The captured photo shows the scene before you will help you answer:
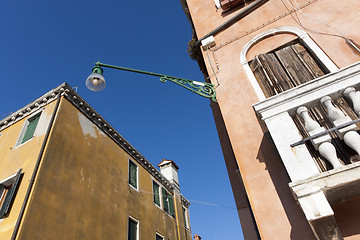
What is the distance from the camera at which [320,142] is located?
275 cm

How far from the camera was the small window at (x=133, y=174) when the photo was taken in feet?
37.6

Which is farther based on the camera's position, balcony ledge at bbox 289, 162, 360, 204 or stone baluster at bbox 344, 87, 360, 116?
stone baluster at bbox 344, 87, 360, 116

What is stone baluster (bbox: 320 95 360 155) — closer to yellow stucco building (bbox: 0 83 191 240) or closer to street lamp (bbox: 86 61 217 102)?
street lamp (bbox: 86 61 217 102)

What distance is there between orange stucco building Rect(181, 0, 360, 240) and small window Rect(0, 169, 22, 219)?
6056mm

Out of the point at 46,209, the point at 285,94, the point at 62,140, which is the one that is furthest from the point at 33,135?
the point at 285,94

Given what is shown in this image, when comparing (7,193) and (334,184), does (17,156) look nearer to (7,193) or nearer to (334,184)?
(7,193)

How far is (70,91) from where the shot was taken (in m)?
9.36

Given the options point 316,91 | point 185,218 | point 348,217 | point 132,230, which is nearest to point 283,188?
point 348,217

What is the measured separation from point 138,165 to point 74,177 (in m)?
5.19

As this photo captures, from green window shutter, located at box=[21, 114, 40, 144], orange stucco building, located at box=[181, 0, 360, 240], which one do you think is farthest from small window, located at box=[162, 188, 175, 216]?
orange stucco building, located at box=[181, 0, 360, 240]

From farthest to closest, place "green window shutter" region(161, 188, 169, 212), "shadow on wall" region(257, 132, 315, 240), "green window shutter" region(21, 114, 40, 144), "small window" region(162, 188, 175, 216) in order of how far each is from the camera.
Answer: "small window" region(162, 188, 175, 216), "green window shutter" region(161, 188, 169, 212), "green window shutter" region(21, 114, 40, 144), "shadow on wall" region(257, 132, 315, 240)

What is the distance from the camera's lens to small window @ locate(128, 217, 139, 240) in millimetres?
9653

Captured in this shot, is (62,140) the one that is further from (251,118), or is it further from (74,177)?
(251,118)

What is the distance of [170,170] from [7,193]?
10943 mm
